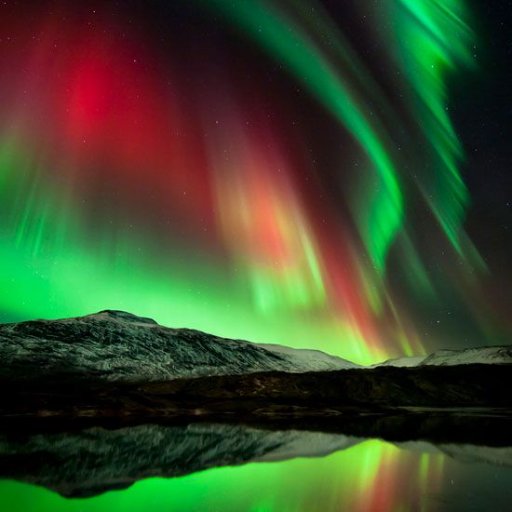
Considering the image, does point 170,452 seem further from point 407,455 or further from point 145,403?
point 145,403

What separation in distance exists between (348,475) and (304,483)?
225 cm

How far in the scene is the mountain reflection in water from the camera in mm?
12656

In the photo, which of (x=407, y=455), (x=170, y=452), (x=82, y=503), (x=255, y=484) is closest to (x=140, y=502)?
(x=82, y=503)

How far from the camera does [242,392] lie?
4446 inches

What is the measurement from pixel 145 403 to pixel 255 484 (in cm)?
7496

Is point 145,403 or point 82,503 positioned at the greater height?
point 145,403

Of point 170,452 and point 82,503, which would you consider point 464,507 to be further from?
point 170,452

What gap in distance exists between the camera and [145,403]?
3391 inches

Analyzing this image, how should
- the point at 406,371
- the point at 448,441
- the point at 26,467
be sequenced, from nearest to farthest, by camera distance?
the point at 26,467 → the point at 448,441 → the point at 406,371

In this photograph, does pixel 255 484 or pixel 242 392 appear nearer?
pixel 255 484

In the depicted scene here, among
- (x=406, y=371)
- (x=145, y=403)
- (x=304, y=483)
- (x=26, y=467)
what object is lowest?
(x=304, y=483)

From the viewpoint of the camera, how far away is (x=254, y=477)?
658 inches

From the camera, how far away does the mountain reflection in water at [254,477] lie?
41.5ft

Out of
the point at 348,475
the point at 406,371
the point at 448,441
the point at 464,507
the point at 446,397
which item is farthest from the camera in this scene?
the point at 406,371
